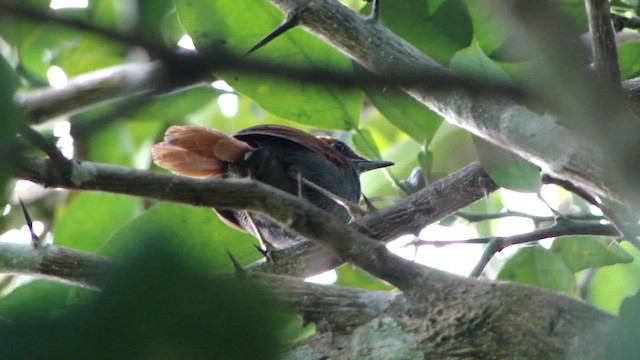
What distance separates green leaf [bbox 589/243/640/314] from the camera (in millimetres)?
2975

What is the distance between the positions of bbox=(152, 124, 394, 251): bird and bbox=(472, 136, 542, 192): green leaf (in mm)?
679

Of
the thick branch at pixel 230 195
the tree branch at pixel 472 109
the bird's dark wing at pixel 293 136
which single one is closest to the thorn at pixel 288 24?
the tree branch at pixel 472 109

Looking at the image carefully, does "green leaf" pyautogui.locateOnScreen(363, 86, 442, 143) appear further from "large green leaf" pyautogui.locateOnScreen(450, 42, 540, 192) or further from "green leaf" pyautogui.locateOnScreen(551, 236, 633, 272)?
"green leaf" pyautogui.locateOnScreen(551, 236, 633, 272)

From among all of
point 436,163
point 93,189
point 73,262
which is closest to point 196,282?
point 93,189

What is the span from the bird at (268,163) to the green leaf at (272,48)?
267mm

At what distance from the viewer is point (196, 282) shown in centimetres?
57

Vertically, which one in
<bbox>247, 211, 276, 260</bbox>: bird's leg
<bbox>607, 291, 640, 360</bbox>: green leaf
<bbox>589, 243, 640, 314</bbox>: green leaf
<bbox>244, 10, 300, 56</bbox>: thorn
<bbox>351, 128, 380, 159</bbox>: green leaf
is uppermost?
<bbox>244, 10, 300, 56</bbox>: thorn

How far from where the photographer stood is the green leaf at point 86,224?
3207 mm

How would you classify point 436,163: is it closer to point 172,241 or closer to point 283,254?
point 283,254

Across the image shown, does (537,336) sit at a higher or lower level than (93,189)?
lower

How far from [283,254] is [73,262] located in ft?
2.66

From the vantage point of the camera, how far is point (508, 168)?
2.52 metres

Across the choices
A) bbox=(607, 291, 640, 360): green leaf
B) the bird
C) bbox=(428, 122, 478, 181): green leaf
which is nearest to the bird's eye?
the bird

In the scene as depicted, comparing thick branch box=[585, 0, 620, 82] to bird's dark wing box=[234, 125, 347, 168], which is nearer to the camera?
thick branch box=[585, 0, 620, 82]
